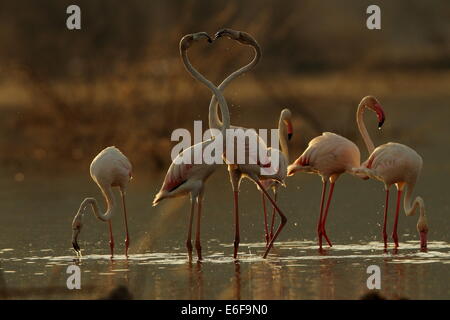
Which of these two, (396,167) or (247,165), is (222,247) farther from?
(396,167)

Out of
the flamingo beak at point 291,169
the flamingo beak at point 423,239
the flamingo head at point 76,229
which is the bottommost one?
the flamingo beak at point 423,239

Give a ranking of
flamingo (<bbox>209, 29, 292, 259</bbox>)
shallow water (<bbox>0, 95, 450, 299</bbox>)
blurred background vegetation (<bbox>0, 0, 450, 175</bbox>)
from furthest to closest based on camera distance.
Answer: blurred background vegetation (<bbox>0, 0, 450, 175</bbox>) → flamingo (<bbox>209, 29, 292, 259</bbox>) → shallow water (<bbox>0, 95, 450, 299</bbox>)

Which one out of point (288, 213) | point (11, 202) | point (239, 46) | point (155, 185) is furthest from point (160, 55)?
point (288, 213)

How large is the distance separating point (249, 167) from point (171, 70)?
7882 millimetres

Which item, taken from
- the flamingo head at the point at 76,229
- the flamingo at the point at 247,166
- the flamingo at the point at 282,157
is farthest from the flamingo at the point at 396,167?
the flamingo head at the point at 76,229

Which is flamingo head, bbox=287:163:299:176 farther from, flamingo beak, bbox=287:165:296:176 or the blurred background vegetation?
the blurred background vegetation

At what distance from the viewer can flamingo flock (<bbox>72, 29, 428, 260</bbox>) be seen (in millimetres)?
11227

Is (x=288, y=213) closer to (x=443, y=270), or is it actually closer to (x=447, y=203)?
(x=447, y=203)

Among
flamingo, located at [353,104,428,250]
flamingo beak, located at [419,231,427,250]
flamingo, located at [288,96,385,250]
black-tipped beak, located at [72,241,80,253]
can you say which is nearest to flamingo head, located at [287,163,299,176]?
flamingo, located at [288,96,385,250]

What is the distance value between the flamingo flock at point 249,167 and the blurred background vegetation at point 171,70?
6182 millimetres

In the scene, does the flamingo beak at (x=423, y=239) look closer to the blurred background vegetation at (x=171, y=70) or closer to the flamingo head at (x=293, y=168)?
the flamingo head at (x=293, y=168)

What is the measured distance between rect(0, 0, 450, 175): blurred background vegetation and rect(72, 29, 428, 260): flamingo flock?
6182 millimetres

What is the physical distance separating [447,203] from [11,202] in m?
4.99

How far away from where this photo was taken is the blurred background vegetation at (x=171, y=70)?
63.4 feet
